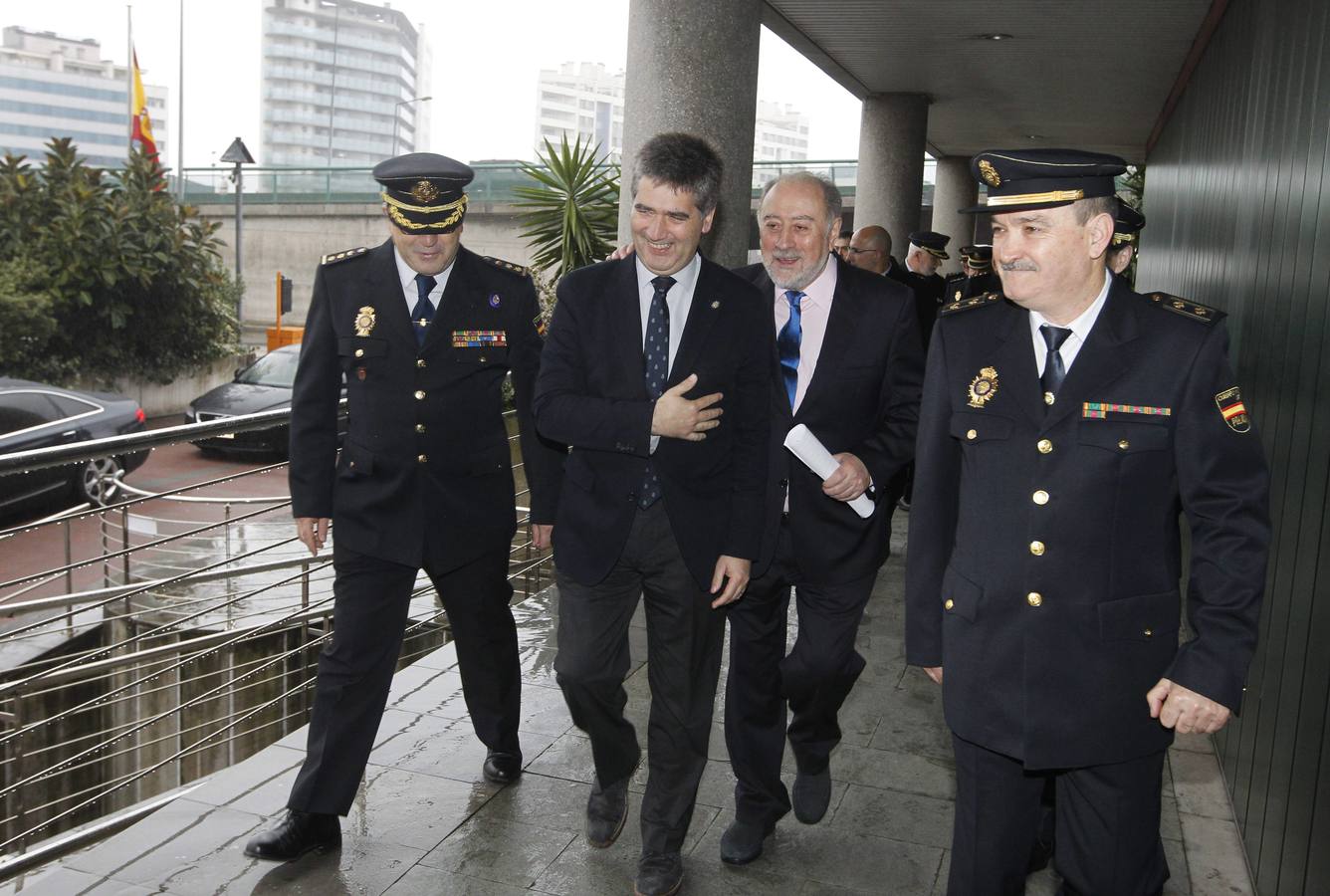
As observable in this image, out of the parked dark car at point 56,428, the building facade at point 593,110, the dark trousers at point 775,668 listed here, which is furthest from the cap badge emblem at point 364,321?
the building facade at point 593,110

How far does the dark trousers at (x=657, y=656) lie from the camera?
10.4ft

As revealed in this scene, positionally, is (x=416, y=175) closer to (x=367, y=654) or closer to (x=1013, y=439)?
(x=367, y=654)

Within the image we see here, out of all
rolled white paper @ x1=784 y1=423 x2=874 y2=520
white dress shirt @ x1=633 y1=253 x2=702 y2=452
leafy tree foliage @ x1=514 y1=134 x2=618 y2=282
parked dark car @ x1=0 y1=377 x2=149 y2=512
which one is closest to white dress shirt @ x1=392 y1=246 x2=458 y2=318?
white dress shirt @ x1=633 y1=253 x2=702 y2=452

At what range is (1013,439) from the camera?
2396mm

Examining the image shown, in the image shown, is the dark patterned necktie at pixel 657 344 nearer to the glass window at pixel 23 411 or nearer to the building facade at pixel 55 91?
the glass window at pixel 23 411

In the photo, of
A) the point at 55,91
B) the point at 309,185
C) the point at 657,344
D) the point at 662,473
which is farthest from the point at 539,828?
the point at 55,91

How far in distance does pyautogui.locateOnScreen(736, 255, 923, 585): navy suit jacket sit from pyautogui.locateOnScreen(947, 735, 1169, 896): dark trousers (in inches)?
37.6

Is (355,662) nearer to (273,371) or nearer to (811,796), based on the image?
(811,796)

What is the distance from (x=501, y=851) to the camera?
11.3 ft

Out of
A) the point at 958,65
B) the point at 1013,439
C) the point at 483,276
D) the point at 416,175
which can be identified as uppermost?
the point at 958,65

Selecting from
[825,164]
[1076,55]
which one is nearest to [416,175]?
[1076,55]

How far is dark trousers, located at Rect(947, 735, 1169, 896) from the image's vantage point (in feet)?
7.66

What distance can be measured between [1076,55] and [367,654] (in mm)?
10740

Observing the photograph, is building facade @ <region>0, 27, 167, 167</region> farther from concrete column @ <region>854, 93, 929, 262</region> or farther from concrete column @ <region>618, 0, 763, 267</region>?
concrete column @ <region>618, 0, 763, 267</region>
